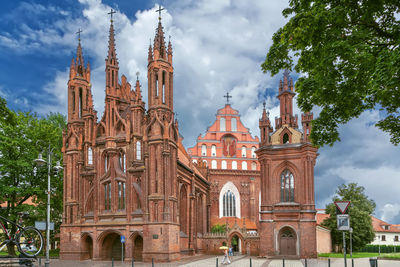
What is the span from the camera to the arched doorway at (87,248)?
35.8 metres

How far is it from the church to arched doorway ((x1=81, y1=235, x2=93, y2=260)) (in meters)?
0.09

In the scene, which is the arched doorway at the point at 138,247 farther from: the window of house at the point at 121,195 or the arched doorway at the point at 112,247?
the window of house at the point at 121,195

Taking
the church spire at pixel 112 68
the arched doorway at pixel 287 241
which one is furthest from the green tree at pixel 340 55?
the arched doorway at pixel 287 241

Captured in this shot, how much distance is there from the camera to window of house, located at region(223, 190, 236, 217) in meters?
57.4

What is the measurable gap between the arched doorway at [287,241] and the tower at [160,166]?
11200mm

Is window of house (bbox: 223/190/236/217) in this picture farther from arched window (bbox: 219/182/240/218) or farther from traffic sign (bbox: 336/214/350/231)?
traffic sign (bbox: 336/214/350/231)

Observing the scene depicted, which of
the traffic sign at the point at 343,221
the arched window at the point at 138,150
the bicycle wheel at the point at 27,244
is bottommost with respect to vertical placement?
the bicycle wheel at the point at 27,244

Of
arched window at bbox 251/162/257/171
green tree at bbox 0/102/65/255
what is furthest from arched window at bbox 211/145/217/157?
green tree at bbox 0/102/65/255

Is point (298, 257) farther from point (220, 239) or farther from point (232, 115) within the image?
point (232, 115)

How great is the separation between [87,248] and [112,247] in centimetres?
225

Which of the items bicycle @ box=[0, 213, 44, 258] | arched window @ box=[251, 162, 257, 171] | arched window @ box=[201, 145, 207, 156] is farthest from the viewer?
arched window @ box=[251, 162, 257, 171]

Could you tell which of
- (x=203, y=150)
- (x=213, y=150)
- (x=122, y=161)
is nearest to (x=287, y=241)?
(x=122, y=161)

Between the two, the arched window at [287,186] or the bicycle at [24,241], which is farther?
the arched window at [287,186]

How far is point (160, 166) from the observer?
3344 cm
